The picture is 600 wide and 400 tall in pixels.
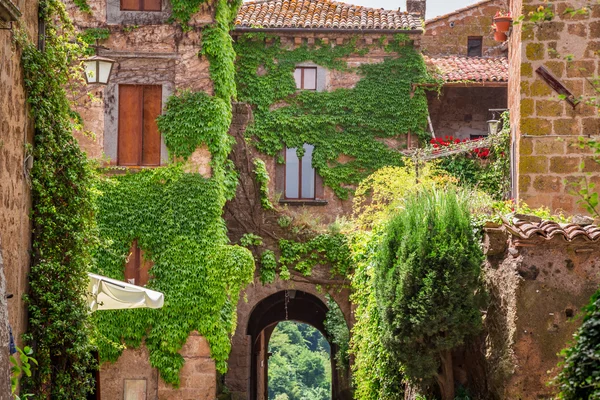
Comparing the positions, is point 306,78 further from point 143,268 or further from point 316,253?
point 143,268

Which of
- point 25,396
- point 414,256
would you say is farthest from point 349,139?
point 25,396

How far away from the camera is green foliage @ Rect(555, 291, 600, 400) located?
23.8 ft

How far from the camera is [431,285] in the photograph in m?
13.1

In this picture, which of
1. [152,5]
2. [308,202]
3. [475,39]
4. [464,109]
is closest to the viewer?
[152,5]

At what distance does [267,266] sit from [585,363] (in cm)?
1561

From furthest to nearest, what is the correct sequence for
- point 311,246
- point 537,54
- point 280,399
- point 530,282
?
point 280,399, point 311,246, point 537,54, point 530,282

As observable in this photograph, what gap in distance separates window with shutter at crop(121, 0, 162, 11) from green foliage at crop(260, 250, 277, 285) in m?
5.56

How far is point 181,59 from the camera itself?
69.5 feet

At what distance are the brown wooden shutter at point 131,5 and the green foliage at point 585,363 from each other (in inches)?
604

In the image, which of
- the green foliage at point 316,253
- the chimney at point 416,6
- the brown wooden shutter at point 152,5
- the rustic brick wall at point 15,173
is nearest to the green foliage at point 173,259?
the green foliage at point 316,253

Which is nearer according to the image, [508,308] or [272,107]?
[508,308]

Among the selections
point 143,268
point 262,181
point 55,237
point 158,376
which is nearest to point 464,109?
point 262,181

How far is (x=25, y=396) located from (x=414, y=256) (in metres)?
5.16

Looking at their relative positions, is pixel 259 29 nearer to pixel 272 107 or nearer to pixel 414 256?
→ pixel 272 107
